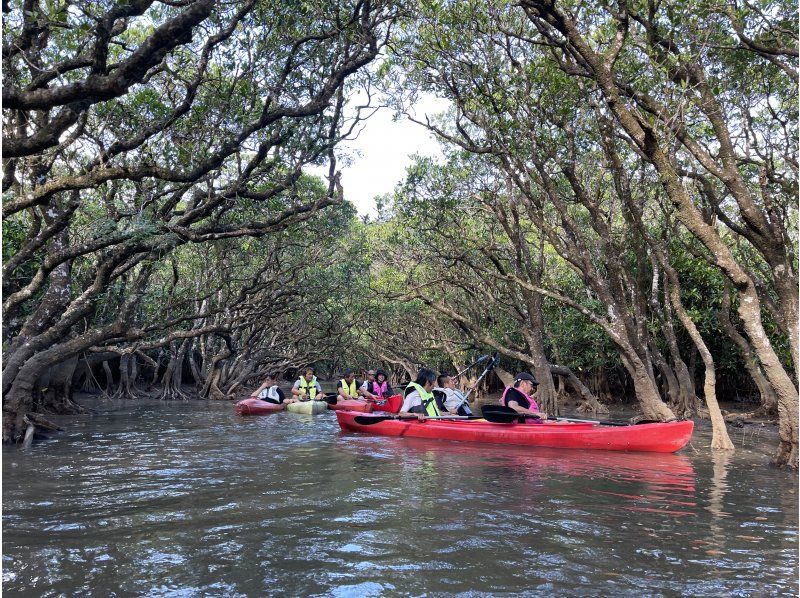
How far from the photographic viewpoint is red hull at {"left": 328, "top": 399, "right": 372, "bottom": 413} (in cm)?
1969

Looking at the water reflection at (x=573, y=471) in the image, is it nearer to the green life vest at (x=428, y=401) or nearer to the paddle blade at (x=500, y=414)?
the paddle blade at (x=500, y=414)

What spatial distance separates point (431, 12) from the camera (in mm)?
13000

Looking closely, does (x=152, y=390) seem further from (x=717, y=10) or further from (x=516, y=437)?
(x=717, y=10)

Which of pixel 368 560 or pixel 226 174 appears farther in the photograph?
pixel 226 174

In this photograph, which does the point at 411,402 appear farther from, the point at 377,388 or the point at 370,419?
the point at 377,388

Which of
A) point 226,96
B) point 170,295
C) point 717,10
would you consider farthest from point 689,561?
point 170,295

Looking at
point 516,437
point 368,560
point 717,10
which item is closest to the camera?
point 368,560

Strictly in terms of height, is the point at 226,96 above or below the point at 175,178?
above

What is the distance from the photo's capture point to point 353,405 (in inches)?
793

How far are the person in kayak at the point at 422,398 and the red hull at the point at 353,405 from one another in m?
5.39

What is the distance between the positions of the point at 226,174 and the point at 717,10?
41.9 ft

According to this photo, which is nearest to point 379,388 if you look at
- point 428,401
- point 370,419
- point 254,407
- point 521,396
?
point 254,407

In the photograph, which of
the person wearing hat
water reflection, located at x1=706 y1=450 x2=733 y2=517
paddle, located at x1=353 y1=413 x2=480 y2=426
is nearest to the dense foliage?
water reflection, located at x1=706 y1=450 x2=733 y2=517

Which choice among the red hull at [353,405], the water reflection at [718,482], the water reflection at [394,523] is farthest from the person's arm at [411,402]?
the water reflection at [718,482]
